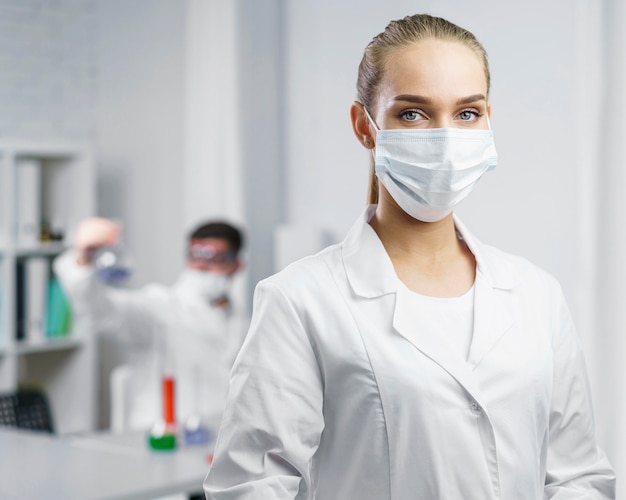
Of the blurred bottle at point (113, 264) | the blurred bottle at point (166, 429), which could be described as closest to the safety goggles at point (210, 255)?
the blurred bottle at point (113, 264)

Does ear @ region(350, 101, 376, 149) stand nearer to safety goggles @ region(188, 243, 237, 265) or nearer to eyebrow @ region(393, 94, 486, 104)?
eyebrow @ region(393, 94, 486, 104)

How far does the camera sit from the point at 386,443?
106 cm

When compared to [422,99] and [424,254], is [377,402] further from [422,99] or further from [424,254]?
[422,99]

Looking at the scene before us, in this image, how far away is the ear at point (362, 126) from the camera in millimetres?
1167

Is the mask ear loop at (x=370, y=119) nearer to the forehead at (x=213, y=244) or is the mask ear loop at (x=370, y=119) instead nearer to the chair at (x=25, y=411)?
the forehead at (x=213, y=244)

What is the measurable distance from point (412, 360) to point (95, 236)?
202cm

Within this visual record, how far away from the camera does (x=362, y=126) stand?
1182mm

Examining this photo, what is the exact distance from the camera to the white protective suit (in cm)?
308

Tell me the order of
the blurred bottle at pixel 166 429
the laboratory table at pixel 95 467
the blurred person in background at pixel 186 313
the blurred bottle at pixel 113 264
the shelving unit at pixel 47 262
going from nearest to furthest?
1. the laboratory table at pixel 95 467
2. the blurred bottle at pixel 166 429
3. the blurred bottle at pixel 113 264
4. the blurred person in background at pixel 186 313
5. the shelving unit at pixel 47 262

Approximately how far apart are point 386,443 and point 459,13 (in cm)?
74

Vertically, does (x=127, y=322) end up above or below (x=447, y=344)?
below

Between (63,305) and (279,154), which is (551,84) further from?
(63,305)

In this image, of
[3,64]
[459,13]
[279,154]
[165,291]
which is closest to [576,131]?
[459,13]

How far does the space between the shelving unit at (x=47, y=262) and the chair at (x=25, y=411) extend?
72cm
